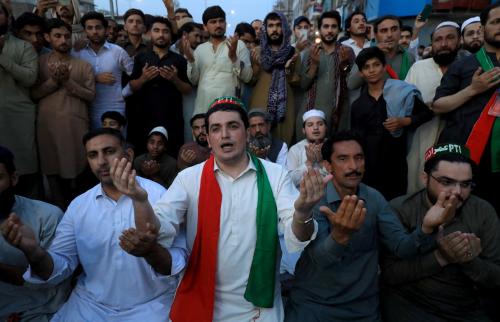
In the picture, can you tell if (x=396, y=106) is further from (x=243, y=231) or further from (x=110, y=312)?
(x=110, y=312)

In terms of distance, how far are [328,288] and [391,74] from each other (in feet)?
9.41

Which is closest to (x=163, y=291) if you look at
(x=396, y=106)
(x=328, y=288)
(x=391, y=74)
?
(x=328, y=288)

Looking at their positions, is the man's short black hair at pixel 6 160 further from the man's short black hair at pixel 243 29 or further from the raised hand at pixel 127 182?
the man's short black hair at pixel 243 29

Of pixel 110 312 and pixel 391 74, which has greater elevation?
pixel 391 74

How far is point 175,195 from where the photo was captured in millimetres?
2354

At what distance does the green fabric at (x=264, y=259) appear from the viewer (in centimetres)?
228

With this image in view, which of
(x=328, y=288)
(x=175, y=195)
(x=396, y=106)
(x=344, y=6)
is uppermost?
(x=344, y=6)

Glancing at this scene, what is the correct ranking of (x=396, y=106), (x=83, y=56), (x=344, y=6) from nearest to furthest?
(x=396, y=106) → (x=83, y=56) → (x=344, y=6)

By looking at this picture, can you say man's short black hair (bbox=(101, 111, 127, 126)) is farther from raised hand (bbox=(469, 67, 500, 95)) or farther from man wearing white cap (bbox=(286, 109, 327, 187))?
raised hand (bbox=(469, 67, 500, 95))

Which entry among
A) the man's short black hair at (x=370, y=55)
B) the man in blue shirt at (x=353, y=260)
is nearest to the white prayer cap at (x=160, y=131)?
the man's short black hair at (x=370, y=55)

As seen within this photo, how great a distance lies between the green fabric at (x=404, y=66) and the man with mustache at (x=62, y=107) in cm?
377

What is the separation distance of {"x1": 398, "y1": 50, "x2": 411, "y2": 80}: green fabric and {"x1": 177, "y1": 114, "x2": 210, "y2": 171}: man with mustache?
96.6 inches

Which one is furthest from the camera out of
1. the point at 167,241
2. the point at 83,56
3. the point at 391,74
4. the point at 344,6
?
the point at 344,6

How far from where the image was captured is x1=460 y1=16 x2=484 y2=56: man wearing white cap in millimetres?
5125
